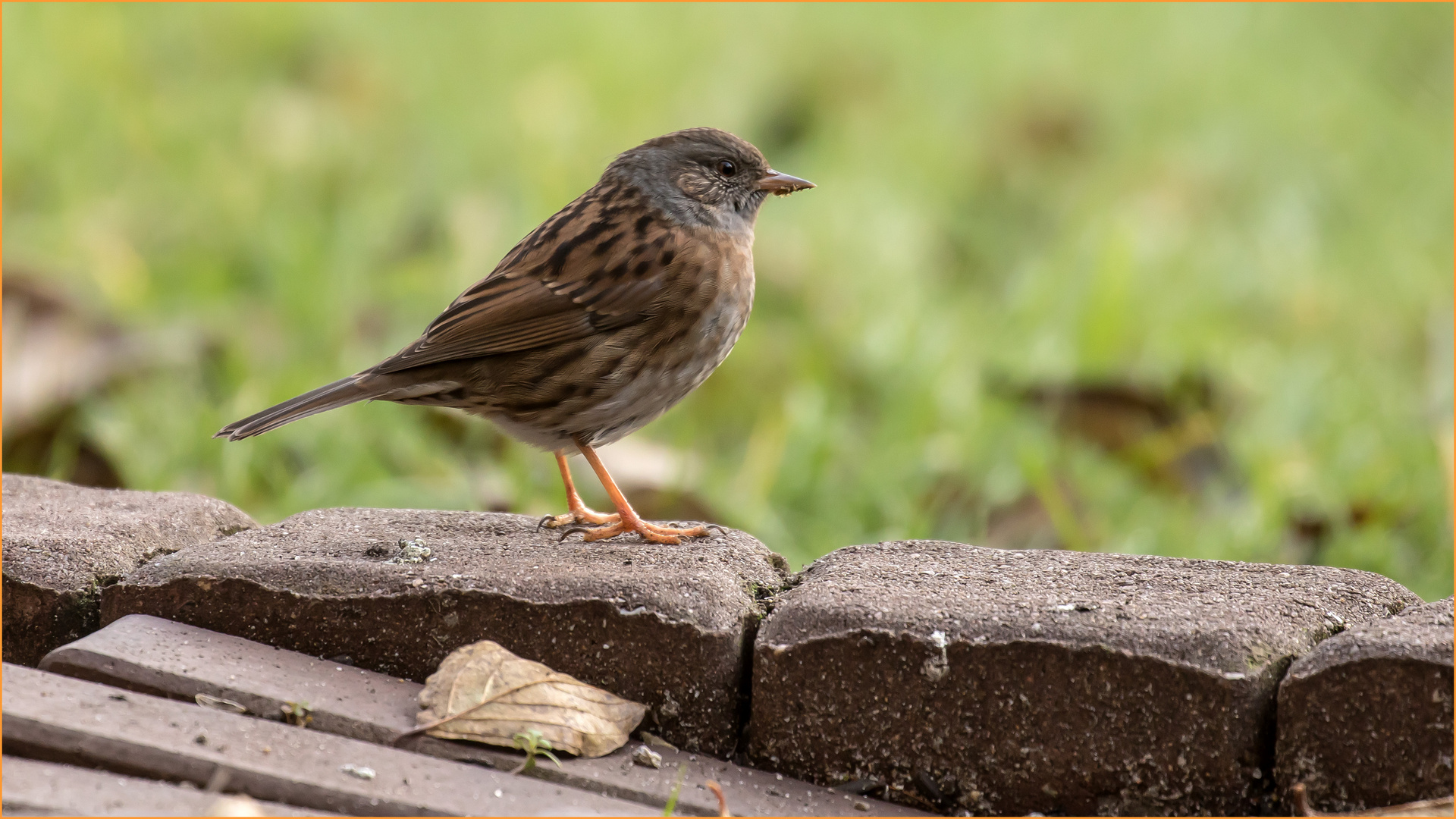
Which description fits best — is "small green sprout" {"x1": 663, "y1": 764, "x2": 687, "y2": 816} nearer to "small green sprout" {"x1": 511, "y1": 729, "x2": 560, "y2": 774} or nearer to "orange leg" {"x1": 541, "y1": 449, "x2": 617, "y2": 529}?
"small green sprout" {"x1": 511, "y1": 729, "x2": 560, "y2": 774}

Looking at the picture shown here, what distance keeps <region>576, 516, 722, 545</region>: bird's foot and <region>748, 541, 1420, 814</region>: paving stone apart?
66 centimetres

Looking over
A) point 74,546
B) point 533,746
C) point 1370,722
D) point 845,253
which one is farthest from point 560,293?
point 845,253

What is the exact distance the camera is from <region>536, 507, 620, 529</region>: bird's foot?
359 cm

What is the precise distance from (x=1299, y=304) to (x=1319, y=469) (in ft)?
6.82

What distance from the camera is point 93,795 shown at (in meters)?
2.22

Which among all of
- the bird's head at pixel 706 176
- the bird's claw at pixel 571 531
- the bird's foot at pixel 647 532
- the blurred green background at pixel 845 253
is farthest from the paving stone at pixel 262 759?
the blurred green background at pixel 845 253

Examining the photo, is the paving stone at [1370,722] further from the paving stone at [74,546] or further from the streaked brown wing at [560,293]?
the paving stone at [74,546]

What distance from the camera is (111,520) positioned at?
10.5 feet

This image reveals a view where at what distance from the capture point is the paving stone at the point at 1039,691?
2480 mm

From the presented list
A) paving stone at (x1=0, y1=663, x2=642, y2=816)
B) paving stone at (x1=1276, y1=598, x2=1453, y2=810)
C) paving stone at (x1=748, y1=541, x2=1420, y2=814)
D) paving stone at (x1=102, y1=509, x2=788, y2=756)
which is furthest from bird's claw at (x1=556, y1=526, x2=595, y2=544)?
paving stone at (x1=1276, y1=598, x2=1453, y2=810)

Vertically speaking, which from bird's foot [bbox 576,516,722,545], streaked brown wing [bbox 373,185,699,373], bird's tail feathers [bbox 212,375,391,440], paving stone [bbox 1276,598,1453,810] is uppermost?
streaked brown wing [bbox 373,185,699,373]

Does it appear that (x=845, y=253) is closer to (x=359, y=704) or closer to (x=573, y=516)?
(x=573, y=516)

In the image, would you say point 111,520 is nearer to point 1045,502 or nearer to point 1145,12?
point 1045,502

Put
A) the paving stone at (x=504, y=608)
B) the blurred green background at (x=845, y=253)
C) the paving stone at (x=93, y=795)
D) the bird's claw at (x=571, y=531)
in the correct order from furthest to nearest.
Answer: the blurred green background at (x=845, y=253), the bird's claw at (x=571, y=531), the paving stone at (x=504, y=608), the paving stone at (x=93, y=795)
